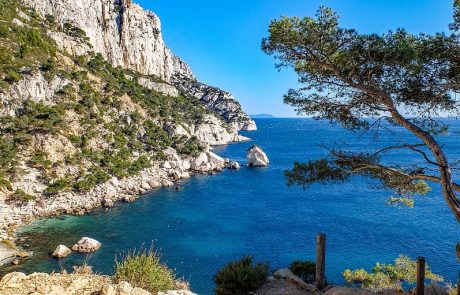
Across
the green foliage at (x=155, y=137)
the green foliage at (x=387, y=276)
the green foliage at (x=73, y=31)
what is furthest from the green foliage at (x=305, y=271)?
the green foliage at (x=73, y=31)

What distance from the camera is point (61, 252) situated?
2630 cm

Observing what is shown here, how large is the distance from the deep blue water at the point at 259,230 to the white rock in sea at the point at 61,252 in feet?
2.35

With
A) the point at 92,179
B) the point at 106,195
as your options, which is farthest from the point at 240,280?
the point at 92,179

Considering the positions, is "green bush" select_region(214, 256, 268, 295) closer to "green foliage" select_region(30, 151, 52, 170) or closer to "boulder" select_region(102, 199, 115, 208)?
"boulder" select_region(102, 199, 115, 208)

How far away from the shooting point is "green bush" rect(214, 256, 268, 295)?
1074 cm

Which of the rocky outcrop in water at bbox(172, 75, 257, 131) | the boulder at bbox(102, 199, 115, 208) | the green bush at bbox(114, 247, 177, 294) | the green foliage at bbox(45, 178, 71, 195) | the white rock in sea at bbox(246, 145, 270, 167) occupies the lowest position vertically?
the boulder at bbox(102, 199, 115, 208)

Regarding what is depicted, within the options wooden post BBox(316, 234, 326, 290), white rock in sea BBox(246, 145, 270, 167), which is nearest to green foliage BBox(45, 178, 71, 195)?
wooden post BBox(316, 234, 326, 290)

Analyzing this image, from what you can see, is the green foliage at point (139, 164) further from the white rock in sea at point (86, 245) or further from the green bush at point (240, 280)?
the green bush at point (240, 280)

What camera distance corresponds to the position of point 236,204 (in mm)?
45250

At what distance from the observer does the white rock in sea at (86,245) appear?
90.8 ft

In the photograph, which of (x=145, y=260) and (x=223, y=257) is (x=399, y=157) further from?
(x=145, y=260)

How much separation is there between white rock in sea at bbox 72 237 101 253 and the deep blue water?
0.72 metres

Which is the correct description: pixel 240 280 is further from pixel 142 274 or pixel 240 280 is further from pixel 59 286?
pixel 59 286

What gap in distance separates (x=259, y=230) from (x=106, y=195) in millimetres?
20637
